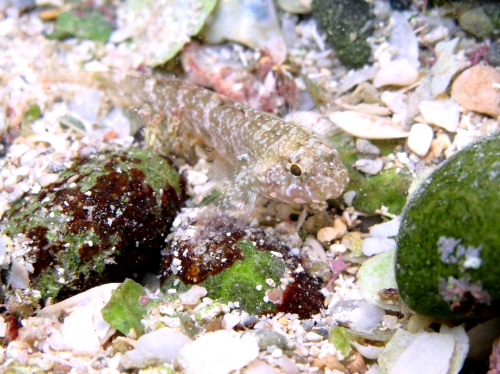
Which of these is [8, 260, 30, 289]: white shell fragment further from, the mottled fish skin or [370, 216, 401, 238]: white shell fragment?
[370, 216, 401, 238]: white shell fragment

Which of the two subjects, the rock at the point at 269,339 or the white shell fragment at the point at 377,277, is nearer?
the rock at the point at 269,339

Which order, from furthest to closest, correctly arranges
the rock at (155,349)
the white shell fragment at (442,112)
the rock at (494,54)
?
the rock at (494,54), the white shell fragment at (442,112), the rock at (155,349)

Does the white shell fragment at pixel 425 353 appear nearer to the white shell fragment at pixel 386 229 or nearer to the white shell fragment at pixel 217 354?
the white shell fragment at pixel 217 354

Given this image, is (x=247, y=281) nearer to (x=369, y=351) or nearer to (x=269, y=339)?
(x=269, y=339)

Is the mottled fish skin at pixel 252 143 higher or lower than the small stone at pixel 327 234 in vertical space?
higher

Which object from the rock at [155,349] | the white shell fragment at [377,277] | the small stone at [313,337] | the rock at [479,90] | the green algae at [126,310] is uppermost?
the rock at [479,90]

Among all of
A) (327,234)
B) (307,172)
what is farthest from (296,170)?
(327,234)

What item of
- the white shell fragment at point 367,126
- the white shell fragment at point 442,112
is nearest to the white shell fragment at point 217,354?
the white shell fragment at point 367,126
